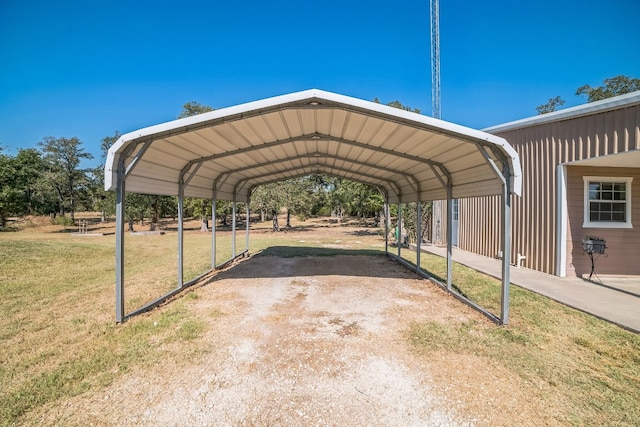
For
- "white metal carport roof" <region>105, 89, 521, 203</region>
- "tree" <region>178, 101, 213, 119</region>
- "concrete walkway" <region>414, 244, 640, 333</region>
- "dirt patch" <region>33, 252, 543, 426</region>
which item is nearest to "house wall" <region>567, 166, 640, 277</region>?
"concrete walkway" <region>414, 244, 640, 333</region>

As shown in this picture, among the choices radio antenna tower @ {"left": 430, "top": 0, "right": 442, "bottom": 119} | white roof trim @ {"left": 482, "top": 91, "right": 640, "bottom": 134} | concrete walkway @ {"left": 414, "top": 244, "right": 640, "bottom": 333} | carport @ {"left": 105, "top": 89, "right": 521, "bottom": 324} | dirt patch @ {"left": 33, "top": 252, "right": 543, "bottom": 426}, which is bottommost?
dirt patch @ {"left": 33, "top": 252, "right": 543, "bottom": 426}

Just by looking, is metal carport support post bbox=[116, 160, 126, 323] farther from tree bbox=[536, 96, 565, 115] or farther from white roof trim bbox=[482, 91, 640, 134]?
tree bbox=[536, 96, 565, 115]

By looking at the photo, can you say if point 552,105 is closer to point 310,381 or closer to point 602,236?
point 602,236

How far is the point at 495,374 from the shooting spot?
3107mm

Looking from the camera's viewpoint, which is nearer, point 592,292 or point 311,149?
point 592,292

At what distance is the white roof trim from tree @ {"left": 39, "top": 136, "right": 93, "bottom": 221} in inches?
1376

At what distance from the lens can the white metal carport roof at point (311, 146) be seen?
4.22 metres

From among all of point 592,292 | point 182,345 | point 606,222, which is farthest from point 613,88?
point 182,345

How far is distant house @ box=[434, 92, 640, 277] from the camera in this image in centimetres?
649

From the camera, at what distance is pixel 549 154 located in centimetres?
743

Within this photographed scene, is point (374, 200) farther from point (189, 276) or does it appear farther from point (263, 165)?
point (189, 276)

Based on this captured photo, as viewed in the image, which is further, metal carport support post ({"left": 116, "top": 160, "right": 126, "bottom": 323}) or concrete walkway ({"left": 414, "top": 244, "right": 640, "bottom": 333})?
concrete walkway ({"left": 414, "top": 244, "right": 640, "bottom": 333})

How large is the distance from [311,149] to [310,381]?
590 cm

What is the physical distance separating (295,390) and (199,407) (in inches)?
33.9
